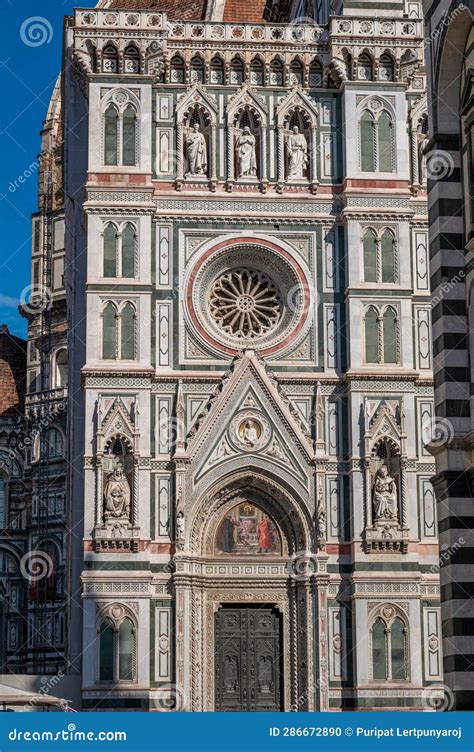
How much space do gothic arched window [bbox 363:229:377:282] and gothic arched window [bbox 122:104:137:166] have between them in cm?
510

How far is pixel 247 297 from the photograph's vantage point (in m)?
31.9

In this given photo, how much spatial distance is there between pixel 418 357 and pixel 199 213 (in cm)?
548

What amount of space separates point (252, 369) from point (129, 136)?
→ 553 centimetres

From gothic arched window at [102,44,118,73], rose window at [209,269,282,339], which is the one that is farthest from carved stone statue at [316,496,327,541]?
gothic arched window at [102,44,118,73]

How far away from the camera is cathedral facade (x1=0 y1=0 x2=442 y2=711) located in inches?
1171

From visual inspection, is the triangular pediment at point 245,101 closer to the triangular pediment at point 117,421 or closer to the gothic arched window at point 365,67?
the gothic arched window at point 365,67

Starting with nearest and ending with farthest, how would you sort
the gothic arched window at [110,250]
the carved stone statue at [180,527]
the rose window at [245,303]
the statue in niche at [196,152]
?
the carved stone statue at [180,527] → the gothic arched window at [110,250] → the rose window at [245,303] → the statue in niche at [196,152]

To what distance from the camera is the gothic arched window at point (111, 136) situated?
31.5 meters

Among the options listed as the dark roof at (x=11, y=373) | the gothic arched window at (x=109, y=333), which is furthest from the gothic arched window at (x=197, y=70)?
the dark roof at (x=11, y=373)

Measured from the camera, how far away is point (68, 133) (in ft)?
113

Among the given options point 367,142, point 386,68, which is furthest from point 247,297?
point 386,68

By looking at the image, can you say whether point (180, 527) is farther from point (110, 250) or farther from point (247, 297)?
point (110, 250)

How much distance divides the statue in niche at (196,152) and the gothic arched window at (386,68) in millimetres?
4085

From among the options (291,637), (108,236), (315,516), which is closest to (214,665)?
(291,637)
